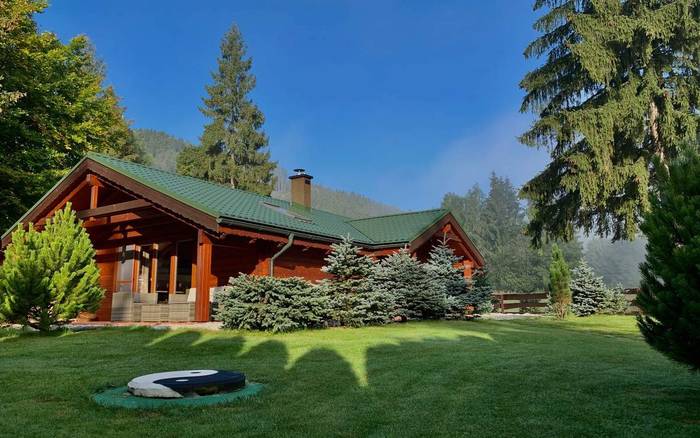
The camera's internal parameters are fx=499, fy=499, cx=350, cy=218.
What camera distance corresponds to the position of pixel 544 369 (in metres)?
6.28

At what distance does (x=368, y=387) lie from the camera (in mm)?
5426

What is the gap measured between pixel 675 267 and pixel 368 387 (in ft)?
10.4

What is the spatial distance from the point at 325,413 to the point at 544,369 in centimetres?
328

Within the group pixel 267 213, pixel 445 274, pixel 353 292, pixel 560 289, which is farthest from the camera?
pixel 560 289

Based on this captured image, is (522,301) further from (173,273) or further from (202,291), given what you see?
(202,291)

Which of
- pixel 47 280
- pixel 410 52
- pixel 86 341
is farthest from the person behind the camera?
pixel 410 52

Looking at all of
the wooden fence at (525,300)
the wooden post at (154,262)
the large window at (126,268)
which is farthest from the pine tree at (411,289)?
the wooden fence at (525,300)

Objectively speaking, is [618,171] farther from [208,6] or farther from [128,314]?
[208,6]

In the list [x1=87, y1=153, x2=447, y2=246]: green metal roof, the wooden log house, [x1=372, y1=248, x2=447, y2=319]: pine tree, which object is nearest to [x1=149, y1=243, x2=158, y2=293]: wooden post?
the wooden log house

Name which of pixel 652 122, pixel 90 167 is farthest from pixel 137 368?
pixel 652 122

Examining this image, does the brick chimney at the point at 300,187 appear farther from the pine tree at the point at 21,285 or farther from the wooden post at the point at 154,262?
the pine tree at the point at 21,285

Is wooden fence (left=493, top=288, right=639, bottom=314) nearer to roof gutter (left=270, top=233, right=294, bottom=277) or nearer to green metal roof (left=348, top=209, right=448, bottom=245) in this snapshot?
green metal roof (left=348, top=209, right=448, bottom=245)

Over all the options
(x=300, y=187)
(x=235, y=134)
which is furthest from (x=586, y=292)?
(x=235, y=134)

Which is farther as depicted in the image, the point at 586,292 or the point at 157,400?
the point at 586,292
